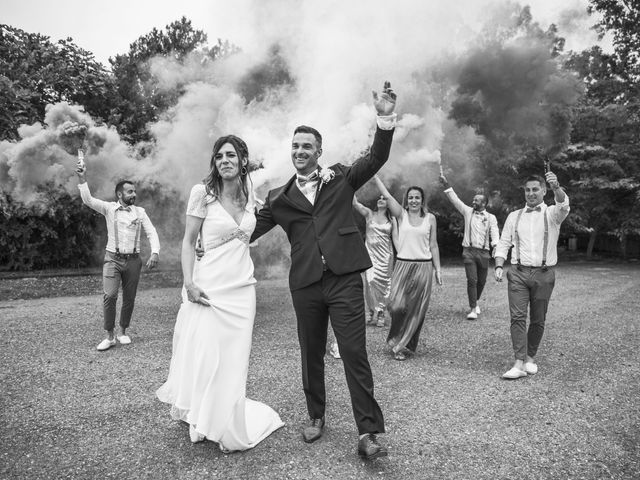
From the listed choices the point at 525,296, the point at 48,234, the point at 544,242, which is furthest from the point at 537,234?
the point at 48,234

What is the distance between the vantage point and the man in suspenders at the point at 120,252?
21.7 feet

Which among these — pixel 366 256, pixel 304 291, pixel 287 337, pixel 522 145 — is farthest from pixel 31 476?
pixel 522 145

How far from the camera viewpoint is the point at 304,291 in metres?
3.64

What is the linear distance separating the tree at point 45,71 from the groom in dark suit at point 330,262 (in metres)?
11.9

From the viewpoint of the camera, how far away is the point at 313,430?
3.72 m

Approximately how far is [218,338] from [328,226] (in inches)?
45.9

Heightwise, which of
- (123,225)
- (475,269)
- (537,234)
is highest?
(537,234)

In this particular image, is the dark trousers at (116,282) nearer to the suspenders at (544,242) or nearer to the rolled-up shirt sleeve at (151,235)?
the rolled-up shirt sleeve at (151,235)

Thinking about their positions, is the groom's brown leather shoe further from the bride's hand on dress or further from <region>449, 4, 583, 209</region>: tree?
<region>449, 4, 583, 209</region>: tree

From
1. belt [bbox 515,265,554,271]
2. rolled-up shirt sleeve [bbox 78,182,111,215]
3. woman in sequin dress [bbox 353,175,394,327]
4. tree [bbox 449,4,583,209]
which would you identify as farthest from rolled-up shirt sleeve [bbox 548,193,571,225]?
tree [bbox 449,4,583,209]

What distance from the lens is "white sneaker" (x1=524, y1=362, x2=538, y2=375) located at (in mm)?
5411

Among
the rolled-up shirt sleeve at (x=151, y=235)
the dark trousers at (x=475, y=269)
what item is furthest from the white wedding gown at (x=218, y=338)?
the dark trousers at (x=475, y=269)

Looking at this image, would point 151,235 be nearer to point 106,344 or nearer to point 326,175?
point 106,344

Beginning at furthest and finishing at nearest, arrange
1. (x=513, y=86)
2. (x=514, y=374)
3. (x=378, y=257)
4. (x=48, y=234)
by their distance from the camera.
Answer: (x=48, y=234) < (x=513, y=86) < (x=378, y=257) < (x=514, y=374)
